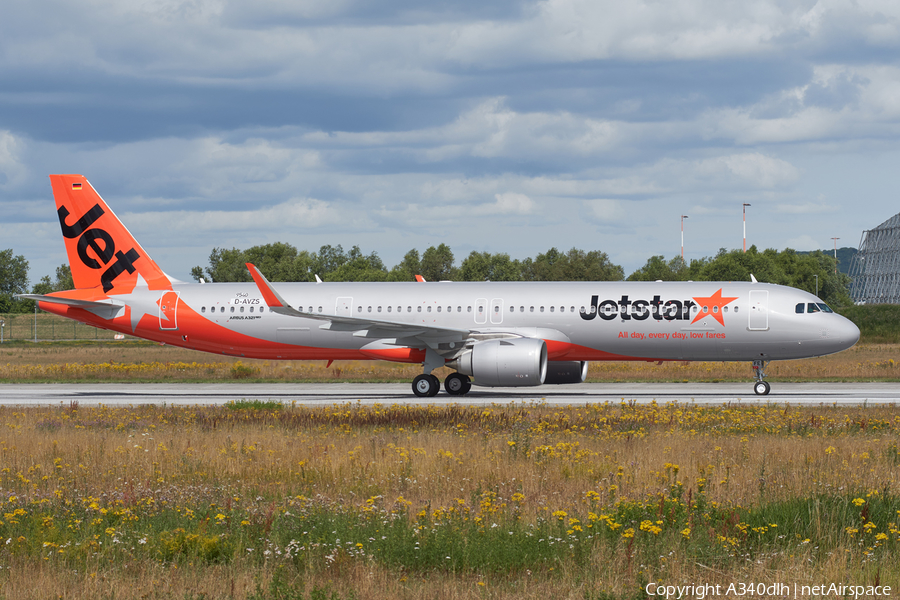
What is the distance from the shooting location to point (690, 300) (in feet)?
92.1

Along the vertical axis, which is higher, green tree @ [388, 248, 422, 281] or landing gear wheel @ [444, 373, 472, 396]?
green tree @ [388, 248, 422, 281]

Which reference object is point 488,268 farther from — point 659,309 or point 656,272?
point 659,309

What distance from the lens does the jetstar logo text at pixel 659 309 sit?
27.9 meters

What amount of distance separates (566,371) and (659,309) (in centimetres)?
392

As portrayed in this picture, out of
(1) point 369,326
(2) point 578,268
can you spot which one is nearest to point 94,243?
(1) point 369,326

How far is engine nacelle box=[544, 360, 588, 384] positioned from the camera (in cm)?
2953

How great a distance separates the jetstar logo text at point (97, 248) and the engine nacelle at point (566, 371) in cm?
1586

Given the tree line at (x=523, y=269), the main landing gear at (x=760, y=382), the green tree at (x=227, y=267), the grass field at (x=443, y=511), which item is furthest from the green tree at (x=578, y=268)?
the grass field at (x=443, y=511)

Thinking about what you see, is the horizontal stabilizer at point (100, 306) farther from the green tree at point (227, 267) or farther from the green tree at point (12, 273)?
the green tree at point (12, 273)

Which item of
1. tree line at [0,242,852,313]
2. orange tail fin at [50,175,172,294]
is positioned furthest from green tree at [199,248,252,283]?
orange tail fin at [50,175,172,294]

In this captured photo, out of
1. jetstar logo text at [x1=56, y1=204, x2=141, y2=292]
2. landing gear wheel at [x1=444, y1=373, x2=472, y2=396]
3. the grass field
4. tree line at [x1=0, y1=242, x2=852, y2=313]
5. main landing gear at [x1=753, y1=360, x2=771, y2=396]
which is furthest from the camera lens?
tree line at [x1=0, y1=242, x2=852, y2=313]

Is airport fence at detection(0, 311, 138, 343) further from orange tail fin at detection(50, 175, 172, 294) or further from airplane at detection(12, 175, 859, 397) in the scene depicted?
airplane at detection(12, 175, 859, 397)

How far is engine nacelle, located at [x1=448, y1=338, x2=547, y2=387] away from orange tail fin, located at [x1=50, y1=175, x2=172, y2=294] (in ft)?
42.4

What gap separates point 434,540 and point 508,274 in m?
128
